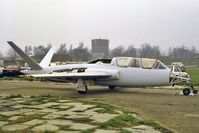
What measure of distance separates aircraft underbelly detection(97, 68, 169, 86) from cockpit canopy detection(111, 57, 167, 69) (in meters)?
0.27

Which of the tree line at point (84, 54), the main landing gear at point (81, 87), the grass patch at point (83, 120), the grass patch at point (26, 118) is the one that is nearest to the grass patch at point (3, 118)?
the grass patch at point (26, 118)

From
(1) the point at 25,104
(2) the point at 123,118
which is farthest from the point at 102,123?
(1) the point at 25,104

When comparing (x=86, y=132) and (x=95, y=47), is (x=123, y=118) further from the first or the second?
(x=95, y=47)

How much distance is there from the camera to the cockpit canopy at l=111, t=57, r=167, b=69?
1927 cm

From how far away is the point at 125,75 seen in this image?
19734mm

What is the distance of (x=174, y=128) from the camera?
9.11m

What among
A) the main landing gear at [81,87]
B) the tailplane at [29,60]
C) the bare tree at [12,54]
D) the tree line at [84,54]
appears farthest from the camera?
the bare tree at [12,54]

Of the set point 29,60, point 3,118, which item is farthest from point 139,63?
point 3,118

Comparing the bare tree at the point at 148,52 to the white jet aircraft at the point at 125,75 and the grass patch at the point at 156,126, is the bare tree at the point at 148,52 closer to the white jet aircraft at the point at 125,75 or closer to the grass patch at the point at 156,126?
the white jet aircraft at the point at 125,75

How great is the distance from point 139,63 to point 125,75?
1011 mm

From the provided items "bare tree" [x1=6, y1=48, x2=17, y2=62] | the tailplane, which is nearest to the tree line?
"bare tree" [x1=6, y1=48, x2=17, y2=62]

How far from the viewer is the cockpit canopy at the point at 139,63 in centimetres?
1927

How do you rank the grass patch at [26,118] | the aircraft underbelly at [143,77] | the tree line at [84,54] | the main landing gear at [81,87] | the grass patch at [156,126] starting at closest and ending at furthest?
1. the grass patch at [156,126]
2. the grass patch at [26,118]
3. the aircraft underbelly at [143,77]
4. the main landing gear at [81,87]
5. the tree line at [84,54]

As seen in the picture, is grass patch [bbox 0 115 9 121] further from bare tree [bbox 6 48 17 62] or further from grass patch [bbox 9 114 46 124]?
bare tree [bbox 6 48 17 62]
